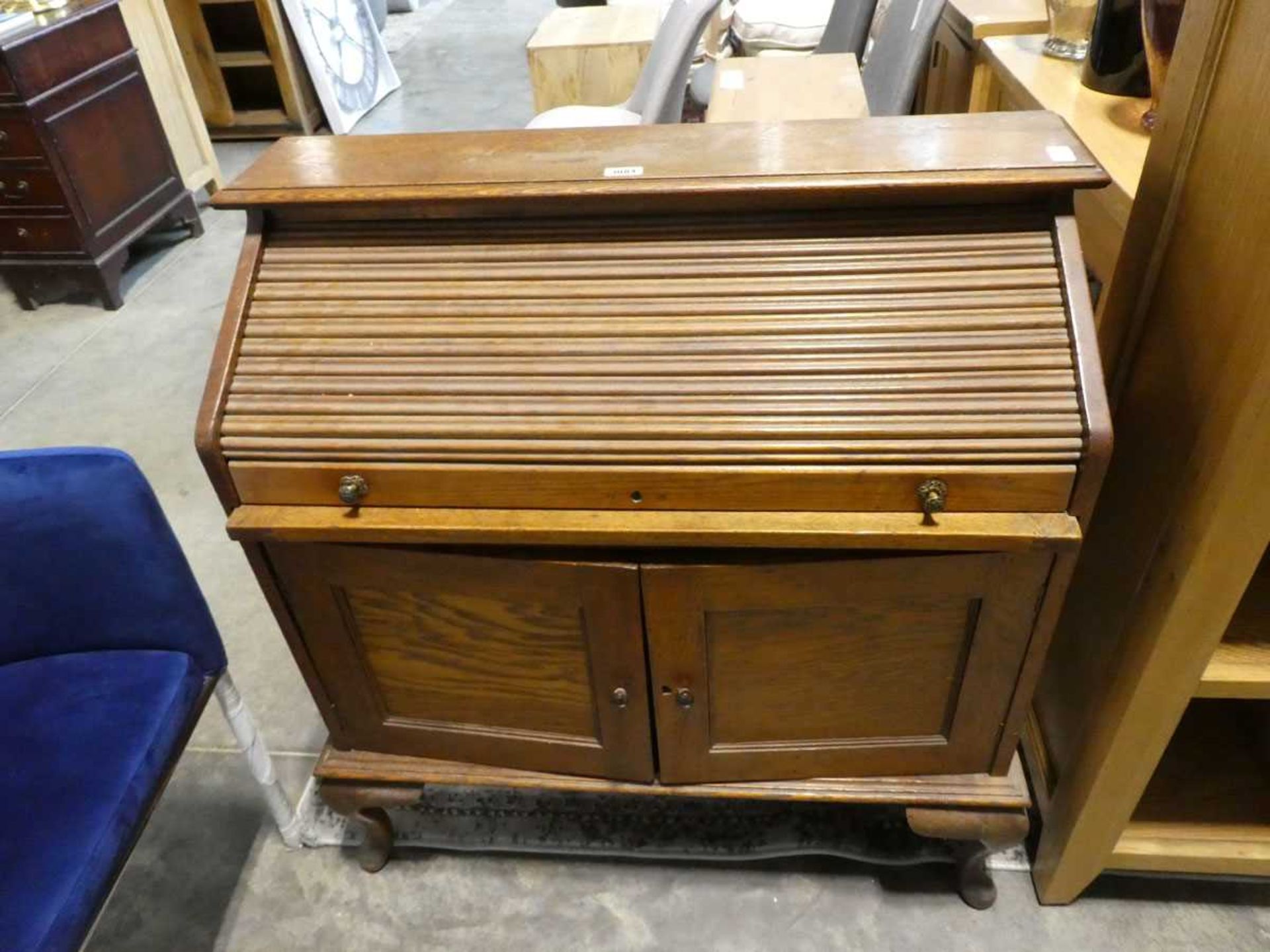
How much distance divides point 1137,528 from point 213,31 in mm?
4745

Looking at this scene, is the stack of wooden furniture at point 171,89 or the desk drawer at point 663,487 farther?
the stack of wooden furniture at point 171,89

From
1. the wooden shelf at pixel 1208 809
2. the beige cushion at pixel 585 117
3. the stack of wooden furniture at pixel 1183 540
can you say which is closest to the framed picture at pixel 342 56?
the beige cushion at pixel 585 117

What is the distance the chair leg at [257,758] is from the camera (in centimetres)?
125

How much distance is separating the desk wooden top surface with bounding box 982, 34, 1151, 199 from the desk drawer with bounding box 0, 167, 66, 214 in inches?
102

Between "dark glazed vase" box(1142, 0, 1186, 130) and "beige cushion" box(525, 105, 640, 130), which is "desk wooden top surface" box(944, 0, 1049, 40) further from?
"beige cushion" box(525, 105, 640, 130)

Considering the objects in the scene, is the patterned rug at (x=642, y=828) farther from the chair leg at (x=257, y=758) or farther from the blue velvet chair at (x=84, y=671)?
the blue velvet chair at (x=84, y=671)

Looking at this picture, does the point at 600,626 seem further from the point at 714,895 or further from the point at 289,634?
the point at 714,895

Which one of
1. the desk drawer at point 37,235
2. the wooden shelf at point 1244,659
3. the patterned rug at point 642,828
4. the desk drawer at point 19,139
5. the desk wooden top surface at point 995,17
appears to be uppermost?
the desk wooden top surface at point 995,17

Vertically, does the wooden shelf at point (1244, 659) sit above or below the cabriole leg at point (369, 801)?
above

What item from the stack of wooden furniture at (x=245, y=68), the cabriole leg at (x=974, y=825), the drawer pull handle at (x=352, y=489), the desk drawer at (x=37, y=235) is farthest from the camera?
the stack of wooden furniture at (x=245, y=68)

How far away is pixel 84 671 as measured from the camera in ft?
3.78

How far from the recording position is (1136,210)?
1.00m

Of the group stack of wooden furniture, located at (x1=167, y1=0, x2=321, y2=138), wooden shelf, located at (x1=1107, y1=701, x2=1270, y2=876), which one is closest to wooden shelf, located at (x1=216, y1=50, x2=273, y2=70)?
stack of wooden furniture, located at (x1=167, y1=0, x2=321, y2=138)

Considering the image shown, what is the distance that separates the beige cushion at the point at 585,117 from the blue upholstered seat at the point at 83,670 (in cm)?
187
